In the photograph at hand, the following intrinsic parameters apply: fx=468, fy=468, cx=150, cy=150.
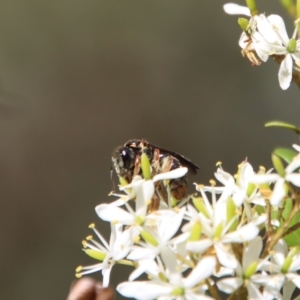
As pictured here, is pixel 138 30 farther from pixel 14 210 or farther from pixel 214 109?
pixel 14 210

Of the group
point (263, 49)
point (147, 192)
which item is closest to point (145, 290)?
point (147, 192)

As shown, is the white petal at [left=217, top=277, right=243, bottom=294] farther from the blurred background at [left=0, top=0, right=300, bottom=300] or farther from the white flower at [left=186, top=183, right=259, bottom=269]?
the blurred background at [left=0, top=0, right=300, bottom=300]

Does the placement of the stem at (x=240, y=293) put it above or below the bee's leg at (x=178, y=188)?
below

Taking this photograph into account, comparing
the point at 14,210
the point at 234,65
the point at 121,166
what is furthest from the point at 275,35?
the point at 14,210

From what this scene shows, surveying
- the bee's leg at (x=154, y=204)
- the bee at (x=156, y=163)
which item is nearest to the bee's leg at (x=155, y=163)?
the bee at (x=156, y=163)

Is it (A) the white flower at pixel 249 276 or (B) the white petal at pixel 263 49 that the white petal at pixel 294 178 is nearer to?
(A) the white flower at pixel 249 276

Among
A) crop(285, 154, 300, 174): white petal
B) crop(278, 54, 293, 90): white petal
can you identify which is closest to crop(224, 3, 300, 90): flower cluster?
crop(278, 54, 293, 90): white petal
